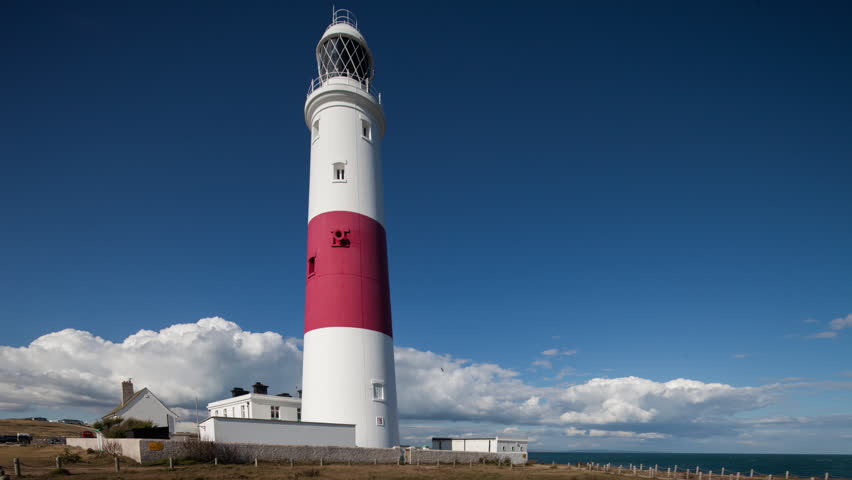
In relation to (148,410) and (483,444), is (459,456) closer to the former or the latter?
(483,444)

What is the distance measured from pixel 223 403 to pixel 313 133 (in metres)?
20.1

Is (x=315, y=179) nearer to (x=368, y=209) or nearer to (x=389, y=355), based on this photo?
(x=368, y=209)

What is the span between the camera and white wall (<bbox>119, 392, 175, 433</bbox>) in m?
41.9

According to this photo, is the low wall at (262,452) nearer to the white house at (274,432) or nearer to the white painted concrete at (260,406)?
the white house at (274,432)

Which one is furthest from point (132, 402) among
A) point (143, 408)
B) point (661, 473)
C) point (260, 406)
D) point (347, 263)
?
point (661, 473)

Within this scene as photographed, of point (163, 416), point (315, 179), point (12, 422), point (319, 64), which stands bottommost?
point (12, 422)

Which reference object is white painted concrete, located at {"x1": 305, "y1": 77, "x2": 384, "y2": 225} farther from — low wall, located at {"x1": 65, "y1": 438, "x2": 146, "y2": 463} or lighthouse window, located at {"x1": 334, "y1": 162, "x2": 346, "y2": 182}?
low wall, located at {"x1": 65, "y1": 438, "x2": 146, "y2": 463}

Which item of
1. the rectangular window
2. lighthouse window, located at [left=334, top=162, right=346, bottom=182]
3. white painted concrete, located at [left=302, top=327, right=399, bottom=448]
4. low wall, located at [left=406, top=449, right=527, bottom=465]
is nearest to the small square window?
lighthouse window, located at [left=334, top=162, right=346, bottom=182]

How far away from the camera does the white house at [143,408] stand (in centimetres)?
4169

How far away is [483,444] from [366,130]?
21.2 meters

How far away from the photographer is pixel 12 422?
261 feet

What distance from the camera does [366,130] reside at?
30.8 m

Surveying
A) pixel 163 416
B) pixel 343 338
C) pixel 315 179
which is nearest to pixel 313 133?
pixel 315 179

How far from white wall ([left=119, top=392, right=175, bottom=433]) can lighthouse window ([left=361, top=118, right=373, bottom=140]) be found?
2951cm
